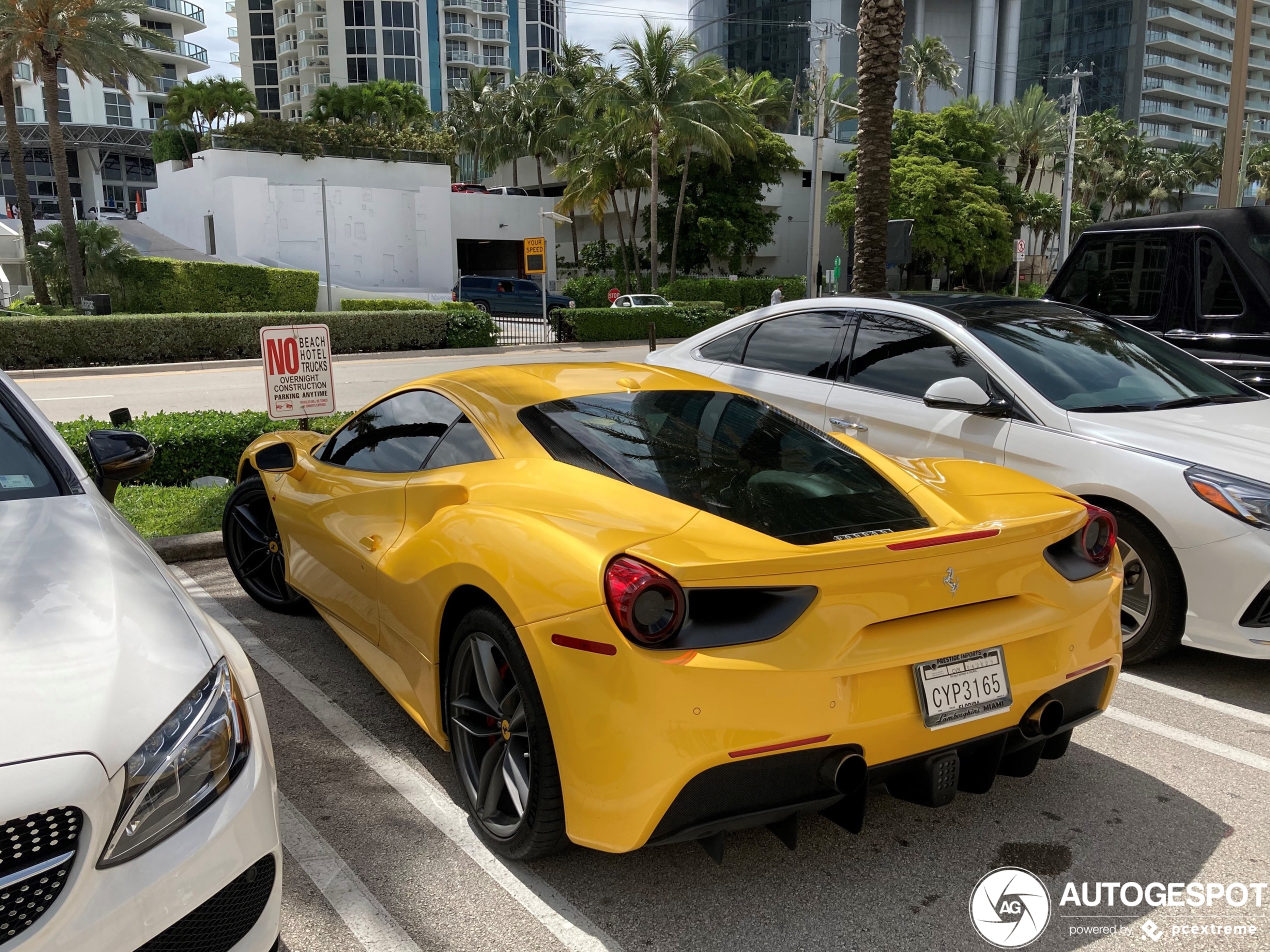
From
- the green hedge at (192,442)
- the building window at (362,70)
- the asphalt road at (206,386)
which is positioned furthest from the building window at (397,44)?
the green hedge at (192,442)

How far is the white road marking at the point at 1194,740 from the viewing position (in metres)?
3.59

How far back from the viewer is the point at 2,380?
136 inches

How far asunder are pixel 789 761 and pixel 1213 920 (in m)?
1.28

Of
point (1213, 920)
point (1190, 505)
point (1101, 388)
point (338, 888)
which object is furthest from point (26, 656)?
point (1101, 388)

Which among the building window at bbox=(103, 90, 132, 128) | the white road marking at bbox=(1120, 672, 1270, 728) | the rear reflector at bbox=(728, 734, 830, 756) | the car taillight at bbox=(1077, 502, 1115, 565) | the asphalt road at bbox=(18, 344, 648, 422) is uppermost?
the building window at bbox=(103, 90, 132, 128)

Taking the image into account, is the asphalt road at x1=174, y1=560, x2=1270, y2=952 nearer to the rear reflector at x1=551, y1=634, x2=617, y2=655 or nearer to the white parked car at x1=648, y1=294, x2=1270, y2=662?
the white parked car at x1=648, y1=294, x2=1270, y2=662

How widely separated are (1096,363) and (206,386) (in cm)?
1593

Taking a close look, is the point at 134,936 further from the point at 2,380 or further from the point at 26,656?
the point at 2,380

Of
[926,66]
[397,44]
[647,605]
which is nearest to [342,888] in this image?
[647,605]

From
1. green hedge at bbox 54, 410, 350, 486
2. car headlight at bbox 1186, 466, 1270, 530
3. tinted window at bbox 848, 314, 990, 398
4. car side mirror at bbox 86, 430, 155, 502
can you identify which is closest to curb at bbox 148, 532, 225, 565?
green hedge at bbox 54, 410, 350, 486

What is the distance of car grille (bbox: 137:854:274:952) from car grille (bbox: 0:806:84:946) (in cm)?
21

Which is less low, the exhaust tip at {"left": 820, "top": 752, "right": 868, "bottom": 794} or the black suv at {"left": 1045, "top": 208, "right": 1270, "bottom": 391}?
the black suv at {"left": 1045, "top": 208, "right": 1270, "bottom": 391}

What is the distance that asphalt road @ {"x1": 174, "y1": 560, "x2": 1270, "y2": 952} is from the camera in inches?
103

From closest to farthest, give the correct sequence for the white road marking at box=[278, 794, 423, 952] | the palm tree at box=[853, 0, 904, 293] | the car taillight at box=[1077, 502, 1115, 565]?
1. the white road marking at box=[278, 794, 423, 952]
2. the car taillight at box=[1077, 502, 1115, 565]
3. the palm tree at box=[853, 0, 904, 293]
